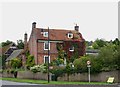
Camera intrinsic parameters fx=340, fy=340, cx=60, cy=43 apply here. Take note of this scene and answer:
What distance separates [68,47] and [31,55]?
26.2ft

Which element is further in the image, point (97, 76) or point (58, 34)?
point (58, 34)

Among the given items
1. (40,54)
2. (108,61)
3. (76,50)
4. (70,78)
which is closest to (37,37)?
(40,54)

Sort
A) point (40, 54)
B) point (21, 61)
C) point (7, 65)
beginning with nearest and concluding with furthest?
point (40, 54), point (21, 61), point (7, 65)

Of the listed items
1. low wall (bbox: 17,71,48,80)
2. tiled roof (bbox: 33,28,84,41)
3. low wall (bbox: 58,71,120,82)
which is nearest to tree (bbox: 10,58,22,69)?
low wall (bbox: 17,71,48,80)

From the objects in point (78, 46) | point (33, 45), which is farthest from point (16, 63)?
point (78, 46)

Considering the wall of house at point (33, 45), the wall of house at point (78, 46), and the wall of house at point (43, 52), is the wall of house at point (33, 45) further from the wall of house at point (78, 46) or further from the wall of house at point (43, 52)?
the wall of house at point (78, 46)

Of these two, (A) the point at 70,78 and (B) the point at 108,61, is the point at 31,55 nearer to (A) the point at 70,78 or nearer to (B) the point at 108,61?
(A) the point at 70,78

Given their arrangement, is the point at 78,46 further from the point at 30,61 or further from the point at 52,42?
the point at 30,61

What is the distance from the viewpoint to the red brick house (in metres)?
69.8

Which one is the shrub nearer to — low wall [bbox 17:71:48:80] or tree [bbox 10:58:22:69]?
low wall [bbox 17:71:48:80]

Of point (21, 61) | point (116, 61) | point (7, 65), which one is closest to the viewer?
point (116, 61)

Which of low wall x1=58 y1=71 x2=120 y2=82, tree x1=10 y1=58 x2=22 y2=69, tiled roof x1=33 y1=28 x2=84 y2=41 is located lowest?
low wall x1=58 y1=71 x2=120 y2=82

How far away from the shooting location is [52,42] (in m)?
70.7

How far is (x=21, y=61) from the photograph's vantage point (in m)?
80.2
